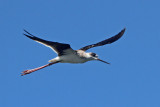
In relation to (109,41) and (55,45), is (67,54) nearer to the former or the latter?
(55,45)

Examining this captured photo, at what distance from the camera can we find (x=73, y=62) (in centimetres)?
1905

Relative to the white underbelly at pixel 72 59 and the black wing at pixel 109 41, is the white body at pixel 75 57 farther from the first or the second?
the black wing at pixel 109 41

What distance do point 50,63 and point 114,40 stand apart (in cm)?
372

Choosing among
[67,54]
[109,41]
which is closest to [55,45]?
[67,54]

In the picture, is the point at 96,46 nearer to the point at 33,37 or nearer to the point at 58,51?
the point at 58,51

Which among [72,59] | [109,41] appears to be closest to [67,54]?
[72,59]

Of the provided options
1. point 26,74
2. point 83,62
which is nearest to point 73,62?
point 83,62

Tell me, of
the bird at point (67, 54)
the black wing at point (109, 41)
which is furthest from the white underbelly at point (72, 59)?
the black wing at point (109, 41)

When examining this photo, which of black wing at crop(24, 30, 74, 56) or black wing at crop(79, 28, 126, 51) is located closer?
black wing at crop(24, 30, 74, 56)

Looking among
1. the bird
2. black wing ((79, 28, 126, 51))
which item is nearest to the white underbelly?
the bird

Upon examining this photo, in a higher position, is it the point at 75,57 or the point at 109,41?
the point at 109,41

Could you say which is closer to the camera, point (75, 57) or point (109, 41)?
point (75, 57)

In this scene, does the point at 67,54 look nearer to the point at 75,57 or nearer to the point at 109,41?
the point at 75,57

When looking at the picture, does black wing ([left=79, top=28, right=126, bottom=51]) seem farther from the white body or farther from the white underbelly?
the white underbelly
